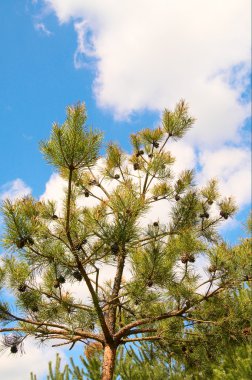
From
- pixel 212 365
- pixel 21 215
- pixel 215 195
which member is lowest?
pixel 212 365

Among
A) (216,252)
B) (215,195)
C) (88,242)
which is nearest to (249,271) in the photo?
(216,252)

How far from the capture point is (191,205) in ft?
18.5

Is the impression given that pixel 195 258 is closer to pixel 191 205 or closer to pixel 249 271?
pixel 249 271

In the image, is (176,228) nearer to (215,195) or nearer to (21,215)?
(215,195)

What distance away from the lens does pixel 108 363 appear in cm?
447

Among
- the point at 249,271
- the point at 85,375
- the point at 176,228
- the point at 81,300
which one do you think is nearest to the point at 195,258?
the point at 249,271

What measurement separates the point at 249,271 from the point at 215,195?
1.48 meters

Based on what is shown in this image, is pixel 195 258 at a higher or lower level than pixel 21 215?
lower

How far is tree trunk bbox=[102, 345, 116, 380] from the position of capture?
4.38 metres

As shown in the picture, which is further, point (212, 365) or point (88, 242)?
point (212, 365)

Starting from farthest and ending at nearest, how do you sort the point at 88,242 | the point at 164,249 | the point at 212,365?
1. the point at 212,365
2. the point at 164,249
3. the point at 88,242

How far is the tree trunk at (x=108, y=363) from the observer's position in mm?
4377

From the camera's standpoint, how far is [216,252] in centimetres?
439

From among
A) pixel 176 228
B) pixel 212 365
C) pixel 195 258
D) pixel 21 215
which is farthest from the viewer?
pixel 176 228
